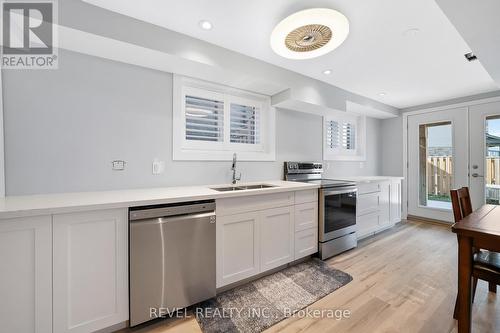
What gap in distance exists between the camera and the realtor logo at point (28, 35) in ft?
4.52

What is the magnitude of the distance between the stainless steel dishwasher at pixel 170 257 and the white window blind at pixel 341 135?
2.83 m

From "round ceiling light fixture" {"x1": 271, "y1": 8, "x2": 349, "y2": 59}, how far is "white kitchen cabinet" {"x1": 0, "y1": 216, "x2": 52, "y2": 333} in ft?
6.25

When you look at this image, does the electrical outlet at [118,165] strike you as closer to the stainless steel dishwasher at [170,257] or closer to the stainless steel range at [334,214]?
the stainless steel dishwasher at [170,257]

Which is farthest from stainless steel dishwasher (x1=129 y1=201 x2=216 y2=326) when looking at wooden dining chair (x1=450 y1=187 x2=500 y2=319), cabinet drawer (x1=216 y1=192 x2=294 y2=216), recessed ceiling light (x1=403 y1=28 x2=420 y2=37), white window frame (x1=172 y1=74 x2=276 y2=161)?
recessed ceiling light (x1=403 y1=28 x2=420 y2=37)

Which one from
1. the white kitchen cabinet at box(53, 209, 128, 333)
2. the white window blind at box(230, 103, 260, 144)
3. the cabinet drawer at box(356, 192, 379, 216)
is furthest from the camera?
the cabinet drawer at box(356, 192, 379, 216)

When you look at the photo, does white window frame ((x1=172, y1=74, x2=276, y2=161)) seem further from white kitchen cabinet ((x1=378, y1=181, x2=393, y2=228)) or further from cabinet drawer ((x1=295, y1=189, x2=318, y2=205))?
white kitchen cabinet ((x1=378, y1=181, x2=393, y2=228))

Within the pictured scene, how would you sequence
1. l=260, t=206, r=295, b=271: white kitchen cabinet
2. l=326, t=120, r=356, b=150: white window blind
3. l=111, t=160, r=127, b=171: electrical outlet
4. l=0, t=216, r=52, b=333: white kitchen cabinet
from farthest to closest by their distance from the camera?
l=326, t=120, r=356, b=150: white window blind → l=260, t=206, r=295, b=271: white kitchen cabinet → l=111, t=160, r=127, b=171: electrical outlet → l=0, t=216, r=52, b=333: white kitchen cabinet

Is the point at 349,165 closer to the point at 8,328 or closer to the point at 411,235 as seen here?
the point at 411,235

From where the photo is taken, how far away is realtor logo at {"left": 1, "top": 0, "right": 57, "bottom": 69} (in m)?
1.38

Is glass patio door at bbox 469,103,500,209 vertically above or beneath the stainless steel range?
above

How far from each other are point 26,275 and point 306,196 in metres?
2.24

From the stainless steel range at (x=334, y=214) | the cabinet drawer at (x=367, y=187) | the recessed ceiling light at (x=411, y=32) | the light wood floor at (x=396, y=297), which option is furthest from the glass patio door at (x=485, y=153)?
the recessed ceiling light at (x=411, y=32)

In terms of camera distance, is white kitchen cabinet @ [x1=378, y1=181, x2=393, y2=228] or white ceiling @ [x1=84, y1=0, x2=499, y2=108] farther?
white kitchen cabinet @ [x1=378, y1=181, x2=393, y2=228]

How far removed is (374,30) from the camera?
5.96 ft
